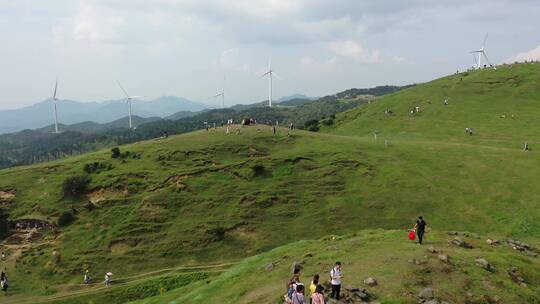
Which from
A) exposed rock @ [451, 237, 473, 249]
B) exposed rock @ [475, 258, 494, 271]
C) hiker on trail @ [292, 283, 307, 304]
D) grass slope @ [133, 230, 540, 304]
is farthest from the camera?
exposed rock @ [451, 237, 473, 249]

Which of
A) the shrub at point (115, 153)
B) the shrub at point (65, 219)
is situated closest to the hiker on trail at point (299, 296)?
the shrub at point (65, 219)

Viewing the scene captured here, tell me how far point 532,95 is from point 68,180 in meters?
138

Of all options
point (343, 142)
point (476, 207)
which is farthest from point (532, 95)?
point (476, 207)

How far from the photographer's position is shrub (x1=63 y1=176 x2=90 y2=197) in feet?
269

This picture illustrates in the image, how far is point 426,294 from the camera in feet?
87.8

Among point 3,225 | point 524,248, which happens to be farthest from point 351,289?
point 3,225

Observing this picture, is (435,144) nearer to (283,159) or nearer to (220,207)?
(283,159)

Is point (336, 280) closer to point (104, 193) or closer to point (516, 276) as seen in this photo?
point (516, 276)

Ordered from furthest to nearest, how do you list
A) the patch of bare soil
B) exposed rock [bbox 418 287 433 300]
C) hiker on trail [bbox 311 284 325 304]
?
the patch of bare soil
exposed rock [bbox 418 287 433 300]
hiker on trail [bbox 311 284 325 304]

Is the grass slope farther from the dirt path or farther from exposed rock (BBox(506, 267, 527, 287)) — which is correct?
the dirt path

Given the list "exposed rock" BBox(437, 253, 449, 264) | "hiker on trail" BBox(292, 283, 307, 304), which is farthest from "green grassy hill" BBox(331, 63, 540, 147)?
"hiker on trail" BBox(292, 283, 307, 304)

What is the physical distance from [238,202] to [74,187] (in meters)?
30.4

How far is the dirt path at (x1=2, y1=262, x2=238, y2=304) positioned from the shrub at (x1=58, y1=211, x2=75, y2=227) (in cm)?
1646

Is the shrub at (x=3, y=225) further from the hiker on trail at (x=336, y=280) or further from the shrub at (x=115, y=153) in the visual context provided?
the hiker on trail at (x=336, y=280)
